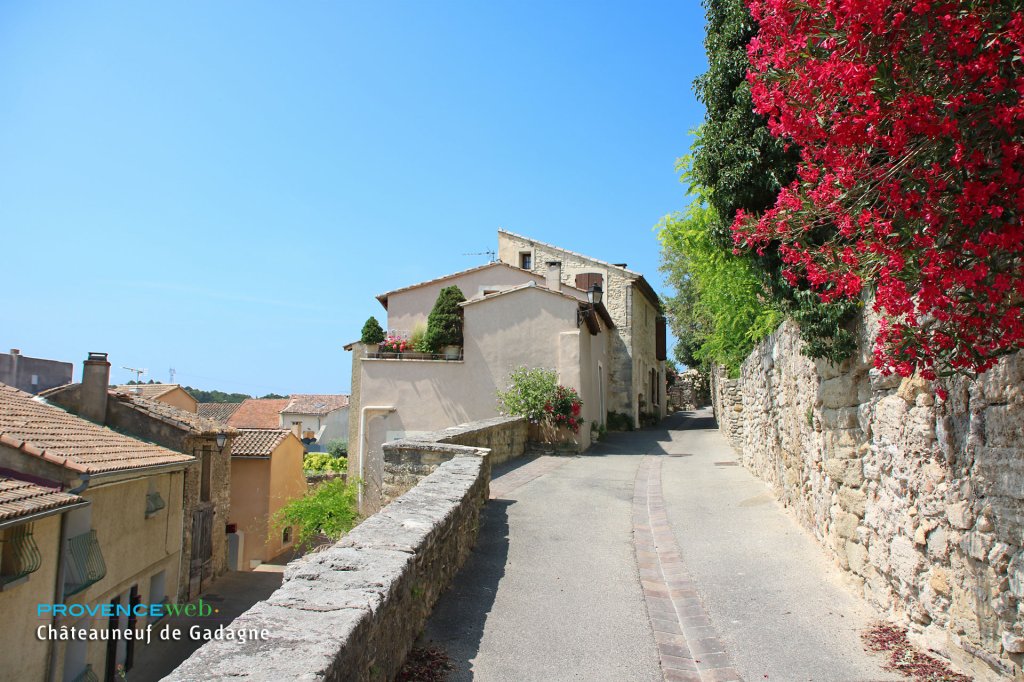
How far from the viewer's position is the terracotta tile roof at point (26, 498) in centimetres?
900

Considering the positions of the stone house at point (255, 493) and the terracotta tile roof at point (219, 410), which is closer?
the stone house at point (255, 493)

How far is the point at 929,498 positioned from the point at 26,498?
1122cm

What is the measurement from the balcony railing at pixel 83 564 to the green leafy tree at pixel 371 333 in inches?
385

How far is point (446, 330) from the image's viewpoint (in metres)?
20.0

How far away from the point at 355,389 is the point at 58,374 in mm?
9066

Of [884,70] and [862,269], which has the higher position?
[884,70]

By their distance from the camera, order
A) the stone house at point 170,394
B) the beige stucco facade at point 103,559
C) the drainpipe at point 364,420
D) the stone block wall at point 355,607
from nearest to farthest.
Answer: the stone block wall at point 355,607
the beige stucco facade at point 103,559
the drainpipe at point 364,420
the stone house at point 170,394

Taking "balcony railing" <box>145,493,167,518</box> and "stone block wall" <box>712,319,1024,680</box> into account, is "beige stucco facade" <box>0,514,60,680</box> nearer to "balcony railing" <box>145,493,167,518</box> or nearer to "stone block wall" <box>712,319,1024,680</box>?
"balcony railing" <box>145,493,167,518</box>

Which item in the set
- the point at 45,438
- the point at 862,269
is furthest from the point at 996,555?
the point at 45,438

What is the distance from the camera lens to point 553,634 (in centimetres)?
429

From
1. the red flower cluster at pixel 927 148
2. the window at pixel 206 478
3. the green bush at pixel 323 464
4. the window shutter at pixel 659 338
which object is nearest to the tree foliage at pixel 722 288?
the red flower cluster at pixel 927 148

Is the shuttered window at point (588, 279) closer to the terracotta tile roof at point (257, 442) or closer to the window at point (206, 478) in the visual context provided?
the terracotta tile roof at point (257, 442)

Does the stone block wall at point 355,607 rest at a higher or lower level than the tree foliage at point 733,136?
lower

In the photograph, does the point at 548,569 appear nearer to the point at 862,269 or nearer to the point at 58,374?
the point at 862,269
